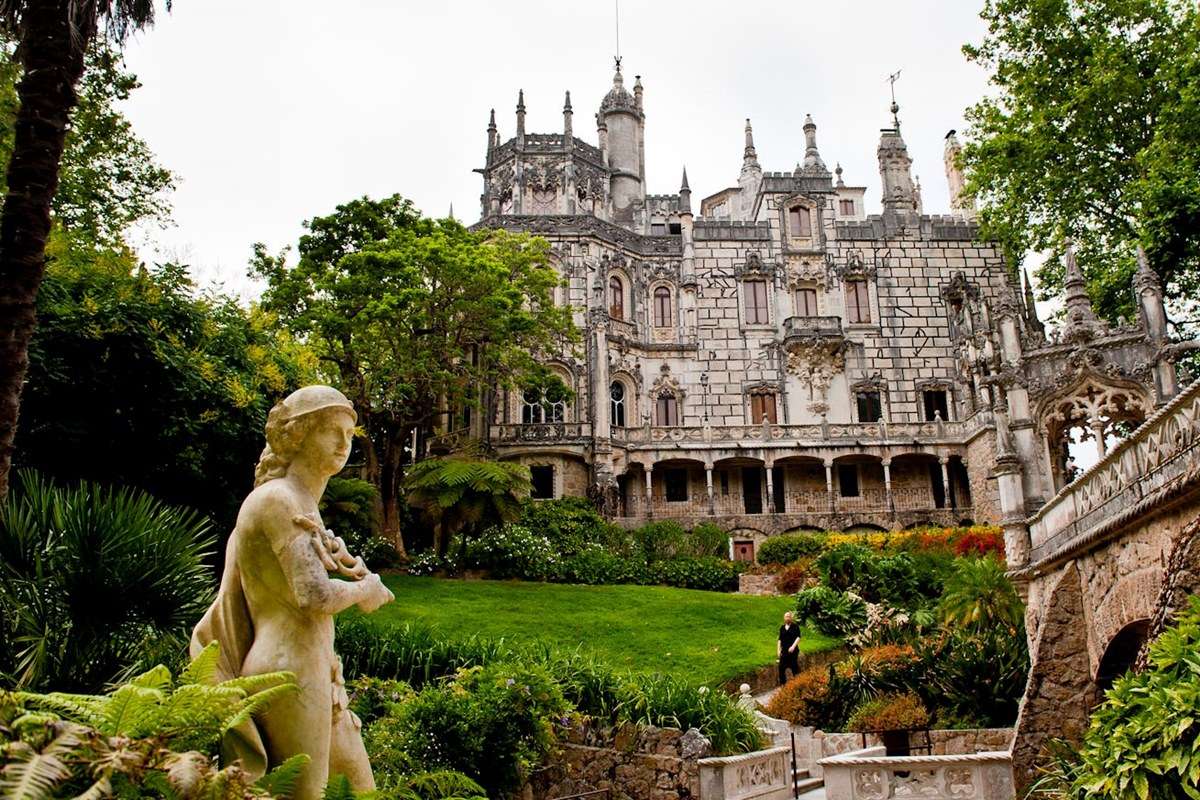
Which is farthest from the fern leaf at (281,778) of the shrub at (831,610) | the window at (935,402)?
the window at (935,402)

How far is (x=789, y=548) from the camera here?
1166 inches

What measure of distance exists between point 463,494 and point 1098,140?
2087 cm

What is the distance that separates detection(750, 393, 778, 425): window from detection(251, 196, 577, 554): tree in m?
12.8

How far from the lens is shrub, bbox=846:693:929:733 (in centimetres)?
1239

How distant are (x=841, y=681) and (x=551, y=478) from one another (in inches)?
815

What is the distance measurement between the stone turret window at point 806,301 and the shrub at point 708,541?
42.4 feet

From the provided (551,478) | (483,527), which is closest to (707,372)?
(551,478)

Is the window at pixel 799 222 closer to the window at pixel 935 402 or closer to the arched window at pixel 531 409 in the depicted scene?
the window at pixel 935 402

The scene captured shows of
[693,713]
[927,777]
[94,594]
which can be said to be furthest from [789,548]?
[94,594]

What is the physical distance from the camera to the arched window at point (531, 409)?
120 feet

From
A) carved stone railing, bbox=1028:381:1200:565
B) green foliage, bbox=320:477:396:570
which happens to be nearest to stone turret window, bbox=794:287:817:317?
green foliage, bbox=320:477:396:570

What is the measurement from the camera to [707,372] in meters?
39.6

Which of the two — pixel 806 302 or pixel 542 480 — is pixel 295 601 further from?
pixel 806 302

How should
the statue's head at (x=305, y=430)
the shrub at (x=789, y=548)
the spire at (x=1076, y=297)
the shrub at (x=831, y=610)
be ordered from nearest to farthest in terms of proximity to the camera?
the statue's head at (x=305, y=430)
the spire at (x=1076, y=297)
the shrub at (x=831, y=610)
the shrub at (x=789, y=548)
